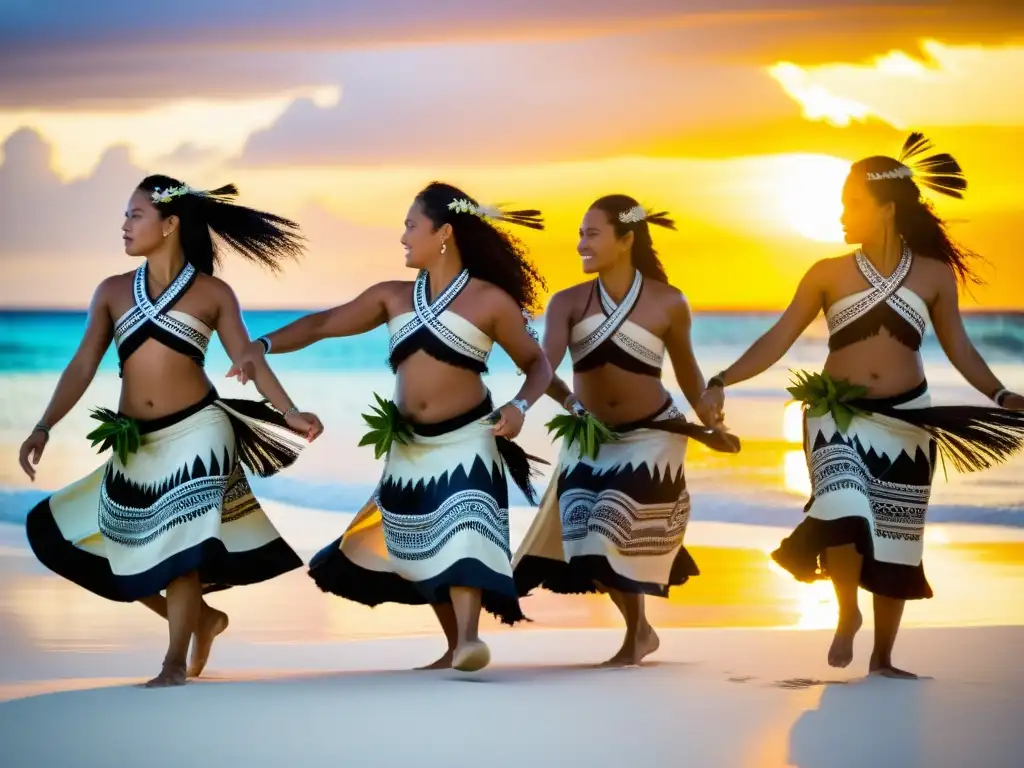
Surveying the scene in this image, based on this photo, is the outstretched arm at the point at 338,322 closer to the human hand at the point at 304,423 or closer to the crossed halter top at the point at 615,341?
the human hand at the point at 304,423

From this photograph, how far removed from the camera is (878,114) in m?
14.0

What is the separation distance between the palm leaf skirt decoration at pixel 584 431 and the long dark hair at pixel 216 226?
2.95 ft

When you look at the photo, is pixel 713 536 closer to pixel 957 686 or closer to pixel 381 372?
pixel 957 686

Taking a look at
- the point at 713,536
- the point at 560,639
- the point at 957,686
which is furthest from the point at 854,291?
the point at 713,536

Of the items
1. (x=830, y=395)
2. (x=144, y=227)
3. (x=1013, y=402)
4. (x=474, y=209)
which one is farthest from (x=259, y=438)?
(x=1013, y=402)

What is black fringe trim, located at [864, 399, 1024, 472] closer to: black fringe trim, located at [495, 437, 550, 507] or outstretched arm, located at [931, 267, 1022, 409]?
outstretched arm, located at [931, 267, 1022, 409]

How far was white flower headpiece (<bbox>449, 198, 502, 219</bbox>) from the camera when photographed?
207 inches

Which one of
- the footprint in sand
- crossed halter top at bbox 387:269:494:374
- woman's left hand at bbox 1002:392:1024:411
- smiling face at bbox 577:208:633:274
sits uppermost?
smiling face at bbox 577:208:633:274

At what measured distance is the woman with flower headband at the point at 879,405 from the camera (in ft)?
16.9

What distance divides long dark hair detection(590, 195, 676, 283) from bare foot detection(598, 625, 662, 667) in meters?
1.05

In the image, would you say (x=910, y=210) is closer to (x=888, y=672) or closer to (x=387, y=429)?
(x=888, y=672)

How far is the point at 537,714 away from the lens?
452 cm

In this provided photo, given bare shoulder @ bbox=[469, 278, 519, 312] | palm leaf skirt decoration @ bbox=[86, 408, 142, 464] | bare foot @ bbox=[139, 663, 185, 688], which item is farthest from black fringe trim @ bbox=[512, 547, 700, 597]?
palm leaf skirt decoration @ bbox=[86, 408, 142, 464]

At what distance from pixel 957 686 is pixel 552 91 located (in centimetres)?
944
